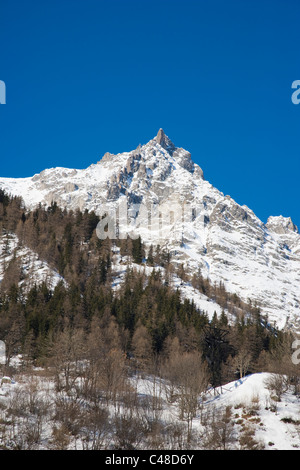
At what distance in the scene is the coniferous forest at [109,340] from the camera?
127 ft

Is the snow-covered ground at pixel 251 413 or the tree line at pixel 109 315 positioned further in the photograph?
the tree line at pixel 109 315

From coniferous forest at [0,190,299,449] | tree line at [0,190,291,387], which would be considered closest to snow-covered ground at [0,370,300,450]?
coniferous forest at [0,190,299,449]

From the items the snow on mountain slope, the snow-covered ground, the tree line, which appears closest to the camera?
the snow-covered ground

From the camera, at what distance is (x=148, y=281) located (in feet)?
383

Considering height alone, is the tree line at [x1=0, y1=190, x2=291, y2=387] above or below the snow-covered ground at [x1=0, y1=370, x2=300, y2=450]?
above

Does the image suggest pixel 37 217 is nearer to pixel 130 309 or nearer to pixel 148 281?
pixel 148 281

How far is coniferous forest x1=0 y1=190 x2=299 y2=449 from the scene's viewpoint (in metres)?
38.8

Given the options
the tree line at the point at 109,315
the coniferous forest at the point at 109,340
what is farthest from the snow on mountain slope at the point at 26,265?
the tree line at the point at 109,315

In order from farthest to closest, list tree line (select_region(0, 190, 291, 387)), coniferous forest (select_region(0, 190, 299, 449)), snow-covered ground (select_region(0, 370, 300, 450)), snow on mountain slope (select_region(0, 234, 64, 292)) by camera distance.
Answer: snow on mountain slope (select_region(0, 234, 64, 292)) < tree line (select_region(0, 190, 291, 387)) < coniferous forest (select_region(0, 190, 299, 449)) < snow-covered ground (select_region(0, 370, 300, 450))

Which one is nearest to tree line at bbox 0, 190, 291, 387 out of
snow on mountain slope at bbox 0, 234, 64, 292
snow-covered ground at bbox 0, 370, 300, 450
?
snow on mountain slope at bbox 0, 234, 64, 292

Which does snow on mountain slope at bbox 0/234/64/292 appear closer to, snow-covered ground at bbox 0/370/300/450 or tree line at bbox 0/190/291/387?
tree line at bbox 0/190/291/387

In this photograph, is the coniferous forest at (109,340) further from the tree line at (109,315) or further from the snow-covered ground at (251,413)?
the snow-covered ground at (251,413)

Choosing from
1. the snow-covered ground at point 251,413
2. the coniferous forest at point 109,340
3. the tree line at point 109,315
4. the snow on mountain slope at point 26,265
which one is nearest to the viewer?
the snow-covered ground at point 251,413

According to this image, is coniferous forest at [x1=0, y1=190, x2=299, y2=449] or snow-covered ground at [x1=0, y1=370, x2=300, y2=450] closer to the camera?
snow-covered ground at [x1=0, y1=370, x2=300, y2=450]
